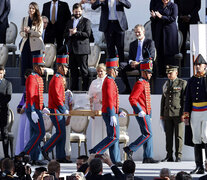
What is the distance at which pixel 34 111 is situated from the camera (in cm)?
1152

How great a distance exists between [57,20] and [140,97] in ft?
9.81

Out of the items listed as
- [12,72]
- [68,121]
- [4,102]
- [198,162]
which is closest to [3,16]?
[12,72]

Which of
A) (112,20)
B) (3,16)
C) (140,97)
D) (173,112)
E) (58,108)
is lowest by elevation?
(173,112)

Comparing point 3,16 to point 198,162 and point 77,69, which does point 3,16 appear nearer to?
point 77,69

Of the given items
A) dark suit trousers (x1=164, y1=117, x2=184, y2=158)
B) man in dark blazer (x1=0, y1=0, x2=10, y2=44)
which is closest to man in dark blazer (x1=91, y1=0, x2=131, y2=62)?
man in dark blazer (x1=0, y1=0, x2=10, y2=44)

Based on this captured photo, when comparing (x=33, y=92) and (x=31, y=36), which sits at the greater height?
(x=31, y=36)

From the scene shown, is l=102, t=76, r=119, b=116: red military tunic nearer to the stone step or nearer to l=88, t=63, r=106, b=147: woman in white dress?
l=88, t=63, r=106, b=147: woman in white dress

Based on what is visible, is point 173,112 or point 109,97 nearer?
point 109,97

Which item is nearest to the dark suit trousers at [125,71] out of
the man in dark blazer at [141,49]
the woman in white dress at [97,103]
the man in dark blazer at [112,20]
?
the man in dark blazer at [141,49]

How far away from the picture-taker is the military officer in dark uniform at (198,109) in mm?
10508

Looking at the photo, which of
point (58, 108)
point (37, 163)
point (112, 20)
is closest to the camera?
point (37, 163)

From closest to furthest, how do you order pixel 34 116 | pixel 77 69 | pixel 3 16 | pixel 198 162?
pixel 198 162
pixel 34 116
pixel 77 69
pixel 3 16

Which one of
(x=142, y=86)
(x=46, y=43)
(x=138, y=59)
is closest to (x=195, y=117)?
(x=142, y=86)

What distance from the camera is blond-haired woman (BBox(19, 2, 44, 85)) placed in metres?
12.8
